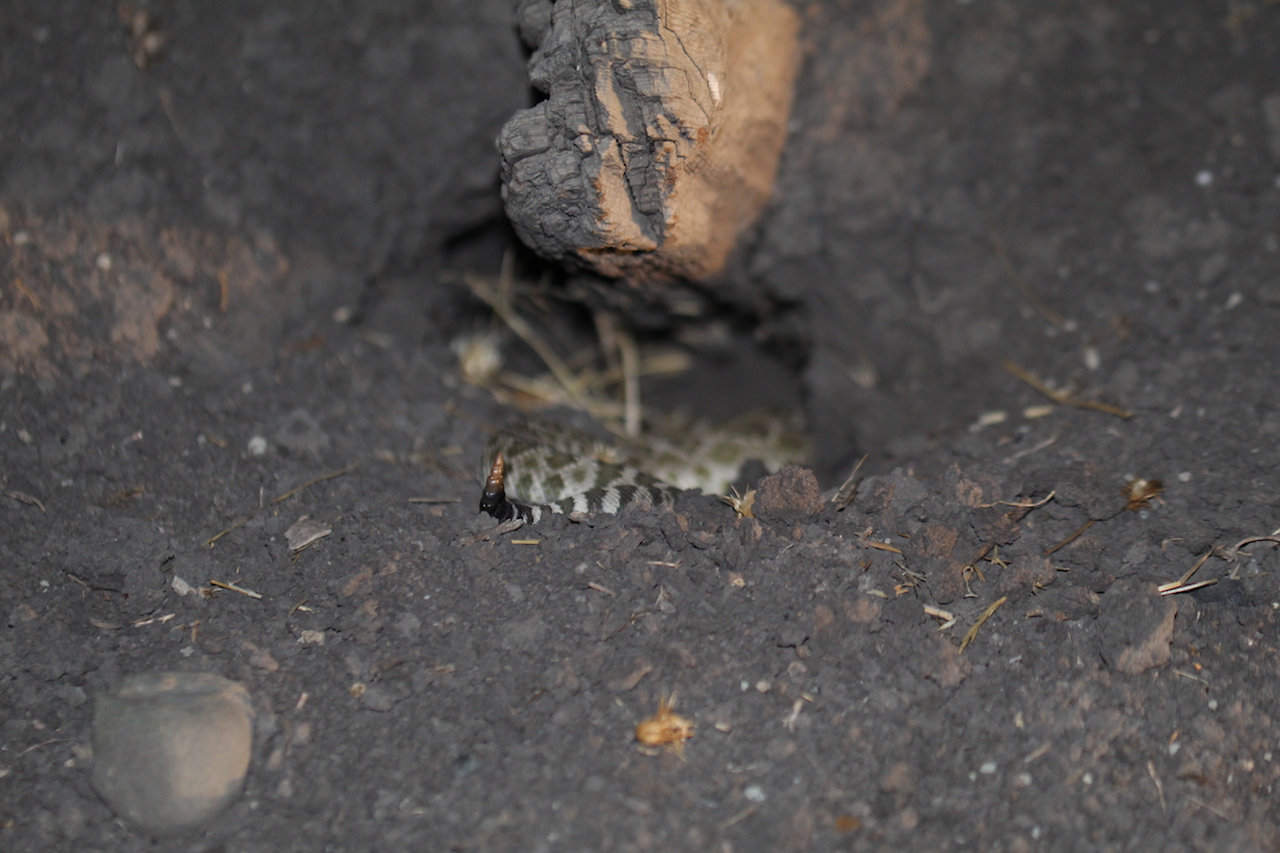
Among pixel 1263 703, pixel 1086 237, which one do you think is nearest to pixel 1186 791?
pixel 1263 703

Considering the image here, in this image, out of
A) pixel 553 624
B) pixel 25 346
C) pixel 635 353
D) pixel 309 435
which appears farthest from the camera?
pixel 635 353

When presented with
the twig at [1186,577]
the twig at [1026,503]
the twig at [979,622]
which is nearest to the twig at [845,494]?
the twig at [1026,503]

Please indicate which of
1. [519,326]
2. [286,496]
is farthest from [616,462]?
[286,496]

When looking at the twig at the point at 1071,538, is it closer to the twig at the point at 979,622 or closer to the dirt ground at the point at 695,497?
the dirt ground at the point at 695,497

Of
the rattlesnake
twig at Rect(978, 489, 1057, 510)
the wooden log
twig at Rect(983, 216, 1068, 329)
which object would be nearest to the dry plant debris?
the rattlesnake

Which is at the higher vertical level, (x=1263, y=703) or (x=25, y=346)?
(x=25, y=346)

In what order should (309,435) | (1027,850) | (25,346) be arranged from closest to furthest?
(1027,850)
(25,346)
(309,435)

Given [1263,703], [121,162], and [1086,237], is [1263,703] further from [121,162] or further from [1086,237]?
[121,162]

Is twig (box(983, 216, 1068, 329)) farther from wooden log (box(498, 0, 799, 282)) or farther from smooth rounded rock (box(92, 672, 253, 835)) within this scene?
smooth rounded rock (box(92, 672, 253, 835))
